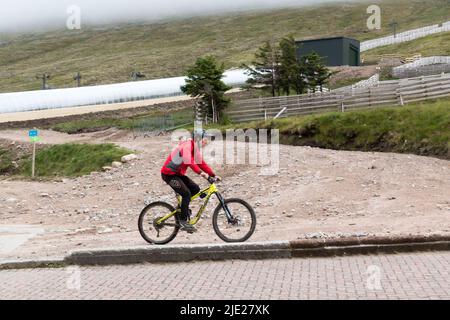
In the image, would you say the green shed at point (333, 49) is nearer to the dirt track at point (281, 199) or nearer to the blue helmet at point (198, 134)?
the dirt track at point (281, 199)

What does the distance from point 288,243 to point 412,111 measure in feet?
64.1

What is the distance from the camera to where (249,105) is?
4362 centimetres

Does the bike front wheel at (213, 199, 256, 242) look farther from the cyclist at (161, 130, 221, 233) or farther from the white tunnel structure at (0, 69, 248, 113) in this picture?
the white tunnel structure at (0, 69, 248, 113)

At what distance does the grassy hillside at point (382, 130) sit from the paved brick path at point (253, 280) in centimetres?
1562

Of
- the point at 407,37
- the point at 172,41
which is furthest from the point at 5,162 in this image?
the point at 172,41

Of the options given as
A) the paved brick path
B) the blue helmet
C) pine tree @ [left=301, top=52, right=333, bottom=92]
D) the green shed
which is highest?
the green shed

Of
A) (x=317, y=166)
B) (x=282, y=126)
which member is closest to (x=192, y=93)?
(x=282, y=126)

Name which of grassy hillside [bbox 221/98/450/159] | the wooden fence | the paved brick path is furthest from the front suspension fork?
the wooden fence

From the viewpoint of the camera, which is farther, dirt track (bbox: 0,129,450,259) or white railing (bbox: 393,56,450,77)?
white railing (bbox: 393,56,450,77)

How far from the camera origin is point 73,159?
3450 cm

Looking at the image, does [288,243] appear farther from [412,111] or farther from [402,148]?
[412,111]

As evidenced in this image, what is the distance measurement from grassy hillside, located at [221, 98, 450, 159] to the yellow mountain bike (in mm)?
14449

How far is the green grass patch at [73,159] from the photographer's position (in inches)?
1243

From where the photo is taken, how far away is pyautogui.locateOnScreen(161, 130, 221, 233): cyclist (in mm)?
12297
